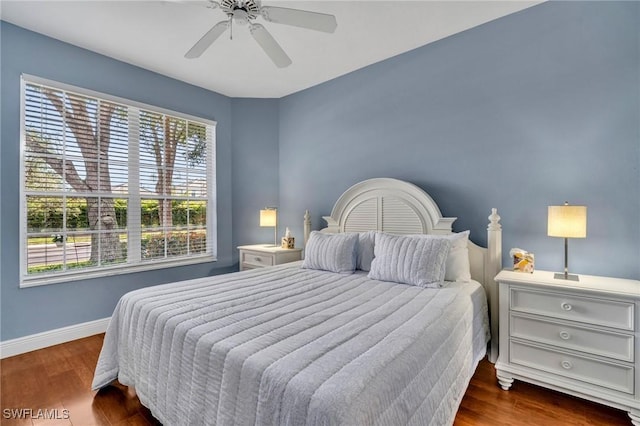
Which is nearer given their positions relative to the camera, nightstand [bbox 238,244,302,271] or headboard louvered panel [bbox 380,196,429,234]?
headboard louvered panel [bbox 380,196,429,234]

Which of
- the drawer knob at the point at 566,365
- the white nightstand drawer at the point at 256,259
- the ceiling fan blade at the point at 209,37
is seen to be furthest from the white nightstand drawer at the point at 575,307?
the ceiling fan blade at the point at 209,37

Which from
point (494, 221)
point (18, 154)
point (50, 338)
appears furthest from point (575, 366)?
point (18, 154)

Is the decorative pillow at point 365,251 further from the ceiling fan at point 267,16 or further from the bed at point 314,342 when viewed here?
the ceiling fan at point 267,16

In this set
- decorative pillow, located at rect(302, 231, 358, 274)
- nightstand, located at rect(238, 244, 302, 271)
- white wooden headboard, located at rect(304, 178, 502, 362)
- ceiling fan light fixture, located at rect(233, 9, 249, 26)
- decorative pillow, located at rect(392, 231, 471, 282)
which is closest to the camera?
ceiling fan light fixture, located at rect(233, 9, 249, 26)

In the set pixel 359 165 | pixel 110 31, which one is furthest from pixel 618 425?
pixel 110 31

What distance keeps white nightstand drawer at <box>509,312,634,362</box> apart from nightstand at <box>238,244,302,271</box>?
2.33 m

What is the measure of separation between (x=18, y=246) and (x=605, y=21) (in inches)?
193

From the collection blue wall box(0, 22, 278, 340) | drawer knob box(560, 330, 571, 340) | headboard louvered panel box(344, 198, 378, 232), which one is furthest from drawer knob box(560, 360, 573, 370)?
blue wall box(0, 22, 278, 340)

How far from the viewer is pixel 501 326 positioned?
2100 millimetres

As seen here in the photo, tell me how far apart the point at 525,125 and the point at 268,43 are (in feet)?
6.83

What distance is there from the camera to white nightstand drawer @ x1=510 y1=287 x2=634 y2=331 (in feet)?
5.60

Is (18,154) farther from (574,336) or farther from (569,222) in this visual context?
(574,336)

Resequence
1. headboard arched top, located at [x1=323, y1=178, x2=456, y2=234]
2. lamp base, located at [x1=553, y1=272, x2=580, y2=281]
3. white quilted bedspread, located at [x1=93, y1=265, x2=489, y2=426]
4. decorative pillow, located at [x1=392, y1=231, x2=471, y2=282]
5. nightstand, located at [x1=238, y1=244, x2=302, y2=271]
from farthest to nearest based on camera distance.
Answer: nightstand, located at [x1=238, y1=244, x2=302, y2=271], headboard arched top, located at [x1=323, y1=178, x2=456, y2=234], decorative pillow, located at [x1=392, y1=231, x2=471, y2=282], lamp base, located at [x1=553, y1=272, x2=580, y2=281], white quilted bedspread, located at [x1=93, y1=265, x2=489, y2=426]

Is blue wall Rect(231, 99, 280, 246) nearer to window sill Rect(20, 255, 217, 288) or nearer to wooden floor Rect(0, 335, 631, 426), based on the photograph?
window sill Rect(20, 255, 217, 288)
